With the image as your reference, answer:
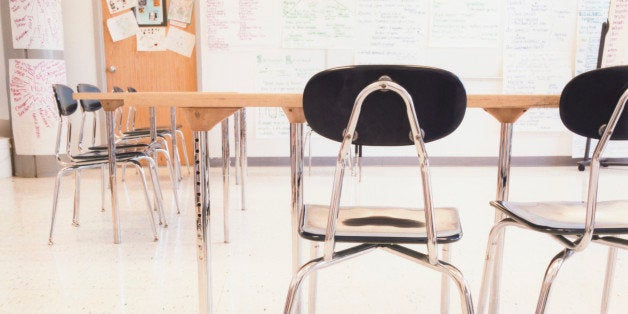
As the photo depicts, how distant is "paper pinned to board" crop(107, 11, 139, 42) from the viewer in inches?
157

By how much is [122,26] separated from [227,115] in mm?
3418

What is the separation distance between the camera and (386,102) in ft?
2.67

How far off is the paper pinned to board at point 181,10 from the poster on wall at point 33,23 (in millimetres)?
896

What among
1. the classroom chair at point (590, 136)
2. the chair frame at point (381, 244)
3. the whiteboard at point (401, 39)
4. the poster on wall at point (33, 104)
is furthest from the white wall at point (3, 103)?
the classroom chair at point (590, 136)

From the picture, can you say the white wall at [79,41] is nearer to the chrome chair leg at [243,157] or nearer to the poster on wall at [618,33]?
the chrome chair leg at [243,157]

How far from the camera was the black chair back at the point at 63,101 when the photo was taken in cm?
199

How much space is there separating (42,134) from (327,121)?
3.42m

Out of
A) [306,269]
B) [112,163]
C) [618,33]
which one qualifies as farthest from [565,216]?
[618,33]

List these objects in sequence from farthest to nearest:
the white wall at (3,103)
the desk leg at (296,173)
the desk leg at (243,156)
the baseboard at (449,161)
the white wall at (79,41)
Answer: the baseboard at (449,161) < the white wall at (79,41) < the white wall at (3,103) < the desk leg at (243,156) < the desk leg at (296,173)

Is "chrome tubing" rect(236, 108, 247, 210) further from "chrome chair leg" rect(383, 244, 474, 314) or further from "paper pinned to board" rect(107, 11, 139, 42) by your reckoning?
"paper pinned to board" rect(107, 11, 139, 42)

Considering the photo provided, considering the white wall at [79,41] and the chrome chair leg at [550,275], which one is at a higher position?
the white wall at [79,41]

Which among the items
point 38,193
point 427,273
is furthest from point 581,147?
point 38,193

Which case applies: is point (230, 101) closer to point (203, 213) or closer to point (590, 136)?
point (203, 213)

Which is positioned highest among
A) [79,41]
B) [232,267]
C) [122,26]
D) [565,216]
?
[122,26]
